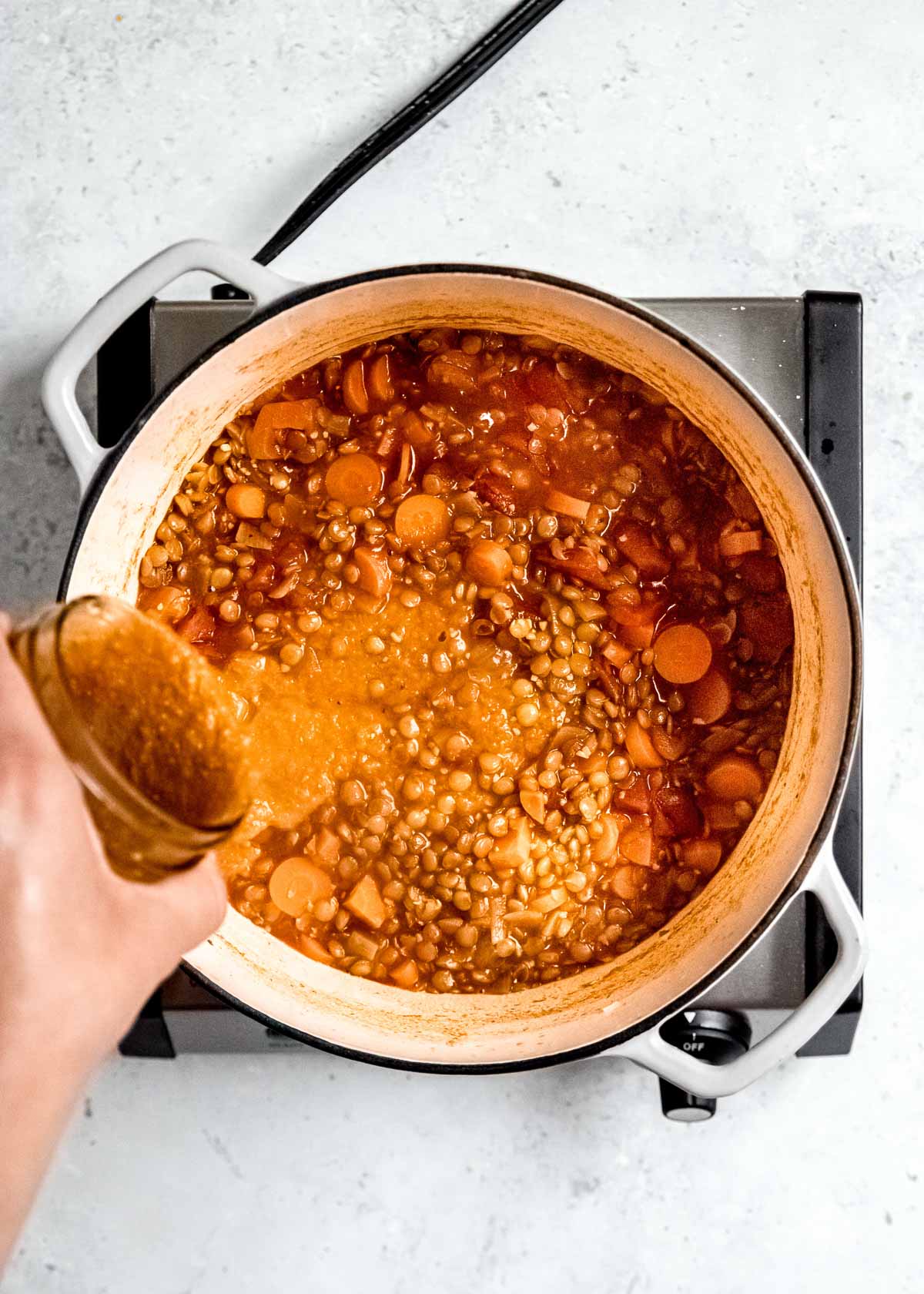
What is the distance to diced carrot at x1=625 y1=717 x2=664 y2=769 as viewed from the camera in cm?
115

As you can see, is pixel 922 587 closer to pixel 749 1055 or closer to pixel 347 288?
pixel 749 1055

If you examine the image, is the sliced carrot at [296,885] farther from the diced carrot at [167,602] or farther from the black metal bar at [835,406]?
the black metal bar at [835,406]

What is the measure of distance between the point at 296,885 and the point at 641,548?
489 millimetres

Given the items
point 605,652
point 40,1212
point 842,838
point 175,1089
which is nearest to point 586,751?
point 605,652

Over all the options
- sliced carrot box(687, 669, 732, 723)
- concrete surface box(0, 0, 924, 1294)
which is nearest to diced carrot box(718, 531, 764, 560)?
sliced carrot box(687, 669, 732, 723)

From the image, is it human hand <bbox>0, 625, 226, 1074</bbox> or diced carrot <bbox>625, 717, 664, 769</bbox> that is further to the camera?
diced carrot <bbox>625, 717, 664, 769</bbox>

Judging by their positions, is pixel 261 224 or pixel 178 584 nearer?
pixel 178 584

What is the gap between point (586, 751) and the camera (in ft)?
3.78

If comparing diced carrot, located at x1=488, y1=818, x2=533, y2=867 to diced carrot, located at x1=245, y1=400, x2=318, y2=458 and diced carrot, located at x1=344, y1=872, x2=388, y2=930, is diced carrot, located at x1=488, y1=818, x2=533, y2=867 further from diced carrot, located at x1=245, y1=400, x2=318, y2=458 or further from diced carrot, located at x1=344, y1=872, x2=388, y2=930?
diced carrot, located at x1=245, y1=400, x2=318, y2=458

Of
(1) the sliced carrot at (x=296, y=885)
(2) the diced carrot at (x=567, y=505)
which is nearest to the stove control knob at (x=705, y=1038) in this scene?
(1) the sliced carrot at (x=296, y=885)

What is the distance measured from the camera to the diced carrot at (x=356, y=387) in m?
1.14

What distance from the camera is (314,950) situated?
1148mm

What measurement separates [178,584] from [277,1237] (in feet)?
2.47

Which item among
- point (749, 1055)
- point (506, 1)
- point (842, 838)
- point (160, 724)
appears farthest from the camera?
point (506, 1)
